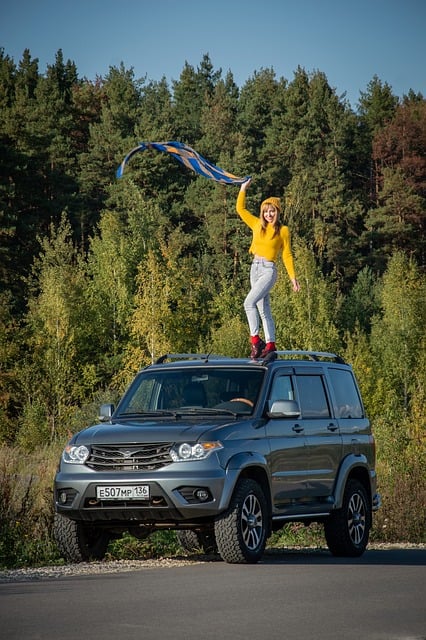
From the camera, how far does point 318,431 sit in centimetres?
1466

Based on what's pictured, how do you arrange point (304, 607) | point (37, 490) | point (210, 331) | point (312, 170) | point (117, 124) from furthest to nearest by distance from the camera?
point (117, 124) → point (312, 170) → point (210, 331) → point (37, 490) → point (304, 607)

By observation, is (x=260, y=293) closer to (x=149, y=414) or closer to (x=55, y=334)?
(x=149, y=414)

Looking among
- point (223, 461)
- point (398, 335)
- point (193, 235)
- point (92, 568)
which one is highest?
point (193, 235)

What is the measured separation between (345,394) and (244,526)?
11.7ft

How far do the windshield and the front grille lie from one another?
119cm

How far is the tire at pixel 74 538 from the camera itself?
13.1m

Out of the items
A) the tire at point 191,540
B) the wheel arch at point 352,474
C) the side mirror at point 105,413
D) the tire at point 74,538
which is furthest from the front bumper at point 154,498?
the tire at point 191,540

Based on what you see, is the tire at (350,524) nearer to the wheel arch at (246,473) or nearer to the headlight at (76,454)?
the wheel arch at (246,473)

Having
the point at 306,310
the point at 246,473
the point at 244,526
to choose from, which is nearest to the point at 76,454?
the point at 246,473

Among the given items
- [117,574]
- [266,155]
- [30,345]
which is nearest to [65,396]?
[30,345]

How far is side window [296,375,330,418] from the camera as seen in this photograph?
1463 cm

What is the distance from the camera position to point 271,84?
3804 inches

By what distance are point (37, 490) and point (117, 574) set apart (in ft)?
17.2

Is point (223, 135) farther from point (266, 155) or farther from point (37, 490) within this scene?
point (37, 490)
